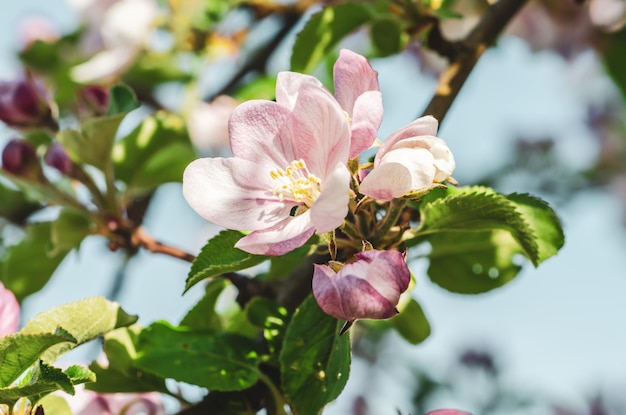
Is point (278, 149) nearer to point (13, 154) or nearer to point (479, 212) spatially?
point (479, 212)

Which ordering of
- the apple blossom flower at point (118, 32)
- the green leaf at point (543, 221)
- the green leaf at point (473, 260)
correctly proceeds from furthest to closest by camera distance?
the apple blossom flower at point (118, 32) < the green leaf at point (473, 260) < the green leaf at point (543, 221)

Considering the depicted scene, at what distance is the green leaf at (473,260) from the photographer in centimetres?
96

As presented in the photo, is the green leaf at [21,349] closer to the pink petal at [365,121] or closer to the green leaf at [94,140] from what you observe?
the pink petal at [365,121]

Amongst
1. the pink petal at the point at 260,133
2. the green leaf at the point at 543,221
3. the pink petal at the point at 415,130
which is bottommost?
the green leaf at the point at 543,221

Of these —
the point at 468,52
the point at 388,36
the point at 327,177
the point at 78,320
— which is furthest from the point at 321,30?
the point at 78,320

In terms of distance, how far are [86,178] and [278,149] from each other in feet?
2.00

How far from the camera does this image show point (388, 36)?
1.14 metres

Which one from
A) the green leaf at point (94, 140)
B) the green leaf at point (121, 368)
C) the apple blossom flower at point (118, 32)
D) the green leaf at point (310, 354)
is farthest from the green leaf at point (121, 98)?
the apple blossom flower at point (118, 32)

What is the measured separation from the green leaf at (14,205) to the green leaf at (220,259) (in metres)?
0.95

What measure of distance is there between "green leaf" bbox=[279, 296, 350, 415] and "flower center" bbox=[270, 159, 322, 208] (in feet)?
0.38

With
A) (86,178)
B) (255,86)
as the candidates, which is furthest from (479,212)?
(255,86)

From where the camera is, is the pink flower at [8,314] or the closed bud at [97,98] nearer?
the pink flower at [8,314]

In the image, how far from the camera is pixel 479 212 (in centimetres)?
75

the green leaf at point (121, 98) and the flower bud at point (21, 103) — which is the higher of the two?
the green leaf at point (121, 98)
